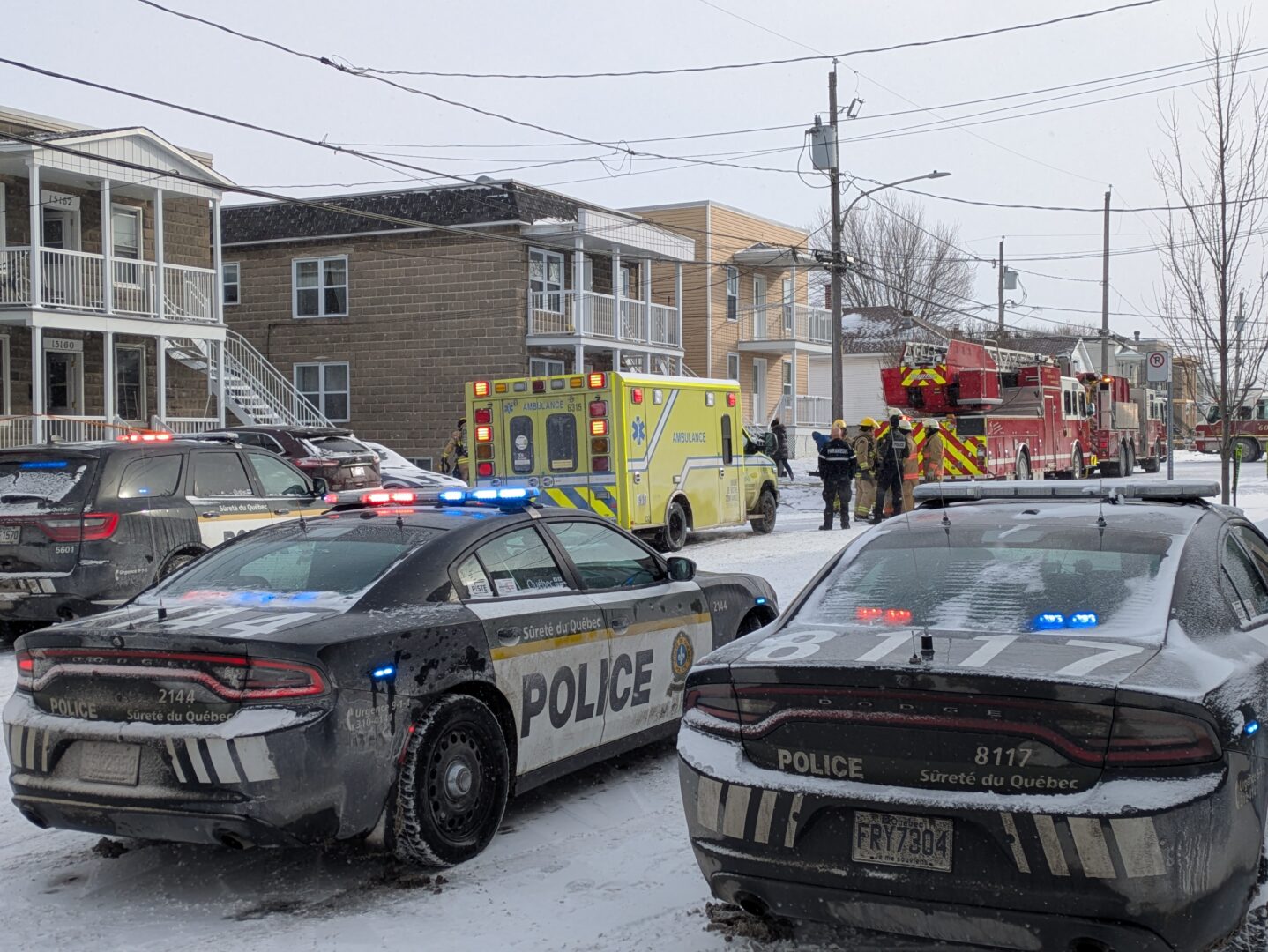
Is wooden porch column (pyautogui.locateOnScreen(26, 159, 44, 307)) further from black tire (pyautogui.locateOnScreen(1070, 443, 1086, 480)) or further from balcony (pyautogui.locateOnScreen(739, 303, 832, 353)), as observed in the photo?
balcony (pyautogui.locateOnScreen(739, 303, 832, 353))

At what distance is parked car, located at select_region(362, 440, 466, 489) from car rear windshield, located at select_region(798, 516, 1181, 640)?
1732cm

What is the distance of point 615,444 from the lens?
16938 mm

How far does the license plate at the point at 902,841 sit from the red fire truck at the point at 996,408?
17.0 m

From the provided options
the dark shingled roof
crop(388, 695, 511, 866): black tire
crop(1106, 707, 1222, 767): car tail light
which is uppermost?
the dark shingled roof

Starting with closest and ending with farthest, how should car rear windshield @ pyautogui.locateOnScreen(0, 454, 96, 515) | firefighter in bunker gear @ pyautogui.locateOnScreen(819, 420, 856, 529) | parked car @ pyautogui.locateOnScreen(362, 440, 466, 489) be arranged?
car rear windshield @ pyautogui.locateOnScreen(0, 454, 96, 515) → firefighter in bunker gear @ pyautogui.locateOnScreen(819, 420, 856, 529) → parked car @ pyautogui.locateOnScreen(362, 440, 466, 489)

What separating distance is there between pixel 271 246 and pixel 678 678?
3104cm

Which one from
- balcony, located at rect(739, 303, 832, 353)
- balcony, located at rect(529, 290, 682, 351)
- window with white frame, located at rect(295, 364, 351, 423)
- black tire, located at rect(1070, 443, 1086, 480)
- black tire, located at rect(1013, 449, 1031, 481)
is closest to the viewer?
black tire, located at rect(1013, 449, 1031, 481)

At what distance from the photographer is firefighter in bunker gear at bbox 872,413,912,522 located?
20.4 m

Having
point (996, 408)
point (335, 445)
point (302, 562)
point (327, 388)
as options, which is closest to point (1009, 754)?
point (302, 562)

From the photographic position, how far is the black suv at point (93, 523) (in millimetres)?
10062

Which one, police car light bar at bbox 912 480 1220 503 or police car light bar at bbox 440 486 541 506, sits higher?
police car light bar at bbox 912 480 1220 503

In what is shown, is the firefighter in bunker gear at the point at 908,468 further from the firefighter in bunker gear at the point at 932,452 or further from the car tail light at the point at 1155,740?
the car tail light at the point at 1155,740

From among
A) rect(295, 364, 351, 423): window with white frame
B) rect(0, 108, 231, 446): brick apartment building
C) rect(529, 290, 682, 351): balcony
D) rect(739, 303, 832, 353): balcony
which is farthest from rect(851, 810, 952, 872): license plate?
rect(739, 303, 832, 353): balcony

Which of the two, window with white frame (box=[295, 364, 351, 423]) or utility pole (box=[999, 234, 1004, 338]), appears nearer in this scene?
window with white frame (box=[295, 364, 351, 423])
